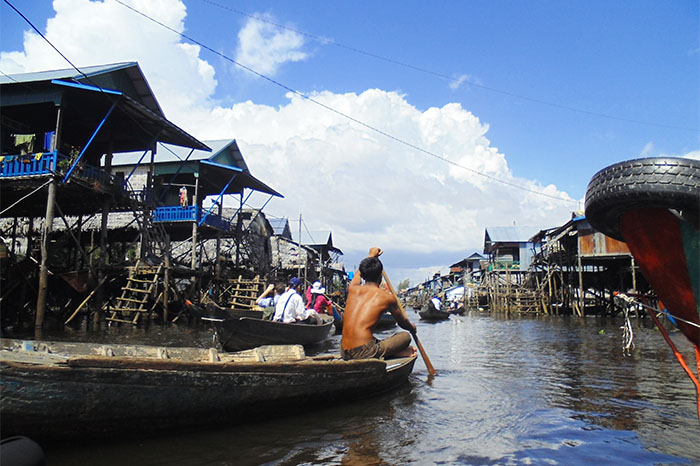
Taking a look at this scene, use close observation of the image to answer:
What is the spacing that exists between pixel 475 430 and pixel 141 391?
115 inches

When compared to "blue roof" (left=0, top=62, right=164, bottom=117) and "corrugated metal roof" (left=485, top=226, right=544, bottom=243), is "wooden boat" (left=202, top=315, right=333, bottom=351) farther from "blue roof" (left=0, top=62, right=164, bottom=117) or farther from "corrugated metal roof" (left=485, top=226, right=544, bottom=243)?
"corrugated metal roof" (left=485, top=226, right=544, bottom=243)

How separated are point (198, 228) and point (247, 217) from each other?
6995mm

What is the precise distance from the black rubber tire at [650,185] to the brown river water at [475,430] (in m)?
1.92

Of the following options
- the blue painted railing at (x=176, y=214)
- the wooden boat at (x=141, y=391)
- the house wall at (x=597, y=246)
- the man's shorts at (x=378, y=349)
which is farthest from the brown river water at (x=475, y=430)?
the house wall at (x=597, y=246)

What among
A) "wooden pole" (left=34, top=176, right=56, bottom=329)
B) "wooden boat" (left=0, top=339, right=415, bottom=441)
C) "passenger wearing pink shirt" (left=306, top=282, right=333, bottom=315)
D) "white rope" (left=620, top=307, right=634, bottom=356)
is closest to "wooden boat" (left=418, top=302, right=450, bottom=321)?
"passenger wearing pink shirt" (left=306, top=282, right=333, bottom=315)

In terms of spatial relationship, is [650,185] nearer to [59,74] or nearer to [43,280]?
[43,280]

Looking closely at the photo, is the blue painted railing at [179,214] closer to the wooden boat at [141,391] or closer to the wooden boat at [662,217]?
the wooden boat at [141,391]

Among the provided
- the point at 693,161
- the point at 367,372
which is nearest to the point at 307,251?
the point at 367,372

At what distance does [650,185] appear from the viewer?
3.04 metres

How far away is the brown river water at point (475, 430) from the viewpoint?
10.9 ft

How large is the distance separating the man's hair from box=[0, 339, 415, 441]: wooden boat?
41.9 inches

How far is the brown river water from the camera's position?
10.9 feet

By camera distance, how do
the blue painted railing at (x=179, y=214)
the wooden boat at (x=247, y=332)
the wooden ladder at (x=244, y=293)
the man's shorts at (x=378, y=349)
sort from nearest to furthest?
the man's shorts at (x=378, y=349), the wooden boat at (x=247, y=332), the wooden ladder at (x=244, y=293), the blue painted railing at (x=179, y=214)

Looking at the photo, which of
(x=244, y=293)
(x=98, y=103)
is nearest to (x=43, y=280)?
(x=98, y=103)
